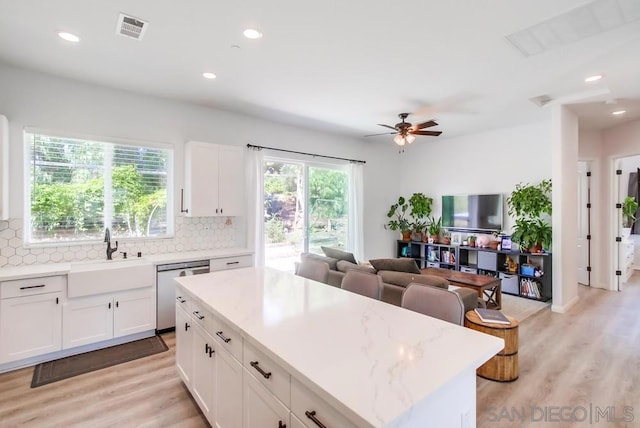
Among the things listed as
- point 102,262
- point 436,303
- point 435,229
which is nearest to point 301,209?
point 435,229

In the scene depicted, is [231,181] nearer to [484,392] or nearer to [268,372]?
[268,372]

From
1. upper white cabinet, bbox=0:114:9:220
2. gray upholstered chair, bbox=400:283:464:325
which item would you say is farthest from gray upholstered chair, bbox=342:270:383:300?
upper white cabinet, bbox=0:114:9:220

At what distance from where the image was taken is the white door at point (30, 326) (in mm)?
2797

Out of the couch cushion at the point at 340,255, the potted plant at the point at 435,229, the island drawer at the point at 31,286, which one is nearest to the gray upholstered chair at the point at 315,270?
the couch cushion at the point at 340,255

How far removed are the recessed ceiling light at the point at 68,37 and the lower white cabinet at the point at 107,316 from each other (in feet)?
7.81

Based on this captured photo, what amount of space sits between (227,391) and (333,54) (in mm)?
2845

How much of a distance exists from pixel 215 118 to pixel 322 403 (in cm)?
434

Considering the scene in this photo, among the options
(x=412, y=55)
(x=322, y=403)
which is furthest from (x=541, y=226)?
(x=322, y=403)

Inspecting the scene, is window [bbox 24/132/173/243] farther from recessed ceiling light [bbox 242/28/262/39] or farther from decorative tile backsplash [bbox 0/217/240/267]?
recessed ceiling light [bbox 242/28/262/39]

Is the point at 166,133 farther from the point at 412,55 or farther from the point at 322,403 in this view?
the point at 322,403

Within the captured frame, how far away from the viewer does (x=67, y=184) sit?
358 cm

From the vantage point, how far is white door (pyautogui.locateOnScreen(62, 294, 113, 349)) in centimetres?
307

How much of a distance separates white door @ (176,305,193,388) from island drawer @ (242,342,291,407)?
0.98m

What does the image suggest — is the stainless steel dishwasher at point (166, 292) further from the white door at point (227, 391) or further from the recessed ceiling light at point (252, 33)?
the recessed ceiling light at point (252, 33)
